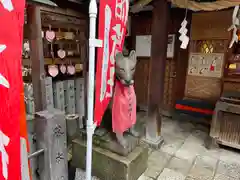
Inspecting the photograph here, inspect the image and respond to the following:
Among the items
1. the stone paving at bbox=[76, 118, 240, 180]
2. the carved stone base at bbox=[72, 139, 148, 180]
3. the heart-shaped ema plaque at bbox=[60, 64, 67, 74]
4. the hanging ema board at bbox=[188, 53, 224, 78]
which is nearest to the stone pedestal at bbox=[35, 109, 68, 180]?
the carved stone base at bbox=[72, 139, 148, 180]

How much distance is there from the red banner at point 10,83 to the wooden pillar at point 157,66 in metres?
2.86

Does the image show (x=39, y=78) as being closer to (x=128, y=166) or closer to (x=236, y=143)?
(x=128, y=166)

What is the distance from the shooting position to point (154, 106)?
3.96 m

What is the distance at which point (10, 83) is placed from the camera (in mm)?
1220

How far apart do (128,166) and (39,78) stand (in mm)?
1874

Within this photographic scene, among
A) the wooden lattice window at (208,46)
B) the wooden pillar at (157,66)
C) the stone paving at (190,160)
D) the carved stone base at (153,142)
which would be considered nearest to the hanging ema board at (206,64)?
the wooden lattice window at (208,46)

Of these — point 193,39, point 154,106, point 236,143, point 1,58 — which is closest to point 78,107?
point 154,106

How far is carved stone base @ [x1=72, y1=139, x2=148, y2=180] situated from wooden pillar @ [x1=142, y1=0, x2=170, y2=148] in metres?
0.98

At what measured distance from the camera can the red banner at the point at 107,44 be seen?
1.86m

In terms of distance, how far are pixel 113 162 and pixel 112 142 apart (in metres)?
0.28

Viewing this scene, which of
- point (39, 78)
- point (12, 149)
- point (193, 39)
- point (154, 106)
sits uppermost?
point (193, 39)

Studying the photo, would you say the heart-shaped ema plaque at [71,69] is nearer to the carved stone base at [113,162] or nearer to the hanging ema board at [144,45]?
the hanging ema board at [144,45]

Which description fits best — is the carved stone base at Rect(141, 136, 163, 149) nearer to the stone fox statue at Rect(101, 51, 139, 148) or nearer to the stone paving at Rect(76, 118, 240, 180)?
the stone paving at Rect(76, 118, 240, 180)

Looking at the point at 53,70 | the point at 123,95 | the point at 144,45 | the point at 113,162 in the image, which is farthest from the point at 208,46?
the point at 53,70
